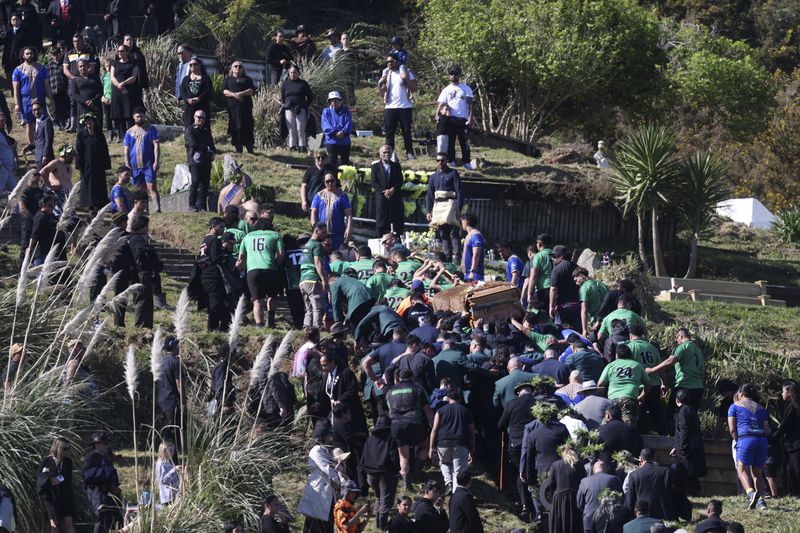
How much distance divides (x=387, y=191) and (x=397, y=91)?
Answer: 13.8ft

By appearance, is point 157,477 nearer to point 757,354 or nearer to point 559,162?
point 757,354

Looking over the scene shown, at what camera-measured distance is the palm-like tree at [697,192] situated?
2797 cm

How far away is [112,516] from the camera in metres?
13.3

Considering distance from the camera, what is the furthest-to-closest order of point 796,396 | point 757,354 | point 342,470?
point 757,354, point 796,396, point 342,470

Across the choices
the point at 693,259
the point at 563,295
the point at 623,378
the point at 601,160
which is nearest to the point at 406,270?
the point at 563,295

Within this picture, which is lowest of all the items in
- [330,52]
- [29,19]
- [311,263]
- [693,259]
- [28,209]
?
[693,259]

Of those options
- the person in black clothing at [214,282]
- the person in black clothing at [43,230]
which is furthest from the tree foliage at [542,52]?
the person in black clothing at [43,230]

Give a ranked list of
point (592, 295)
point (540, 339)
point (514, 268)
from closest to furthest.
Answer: point (540, 339) → point (592, 295) → point (514, 268)

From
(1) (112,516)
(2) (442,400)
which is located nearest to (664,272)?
(2) (442,400)

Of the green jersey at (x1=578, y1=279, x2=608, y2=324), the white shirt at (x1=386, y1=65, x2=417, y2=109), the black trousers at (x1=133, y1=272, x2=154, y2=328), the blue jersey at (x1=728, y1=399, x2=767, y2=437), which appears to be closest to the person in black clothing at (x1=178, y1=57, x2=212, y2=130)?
the white shirt at (x1=386, y1=65, x2=417, y2=109)

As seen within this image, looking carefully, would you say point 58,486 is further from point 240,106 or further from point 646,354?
point 240,106

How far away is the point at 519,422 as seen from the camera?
16.1 m

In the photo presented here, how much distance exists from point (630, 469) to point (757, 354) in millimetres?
6812

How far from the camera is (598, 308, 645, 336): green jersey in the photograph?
1834 cm
